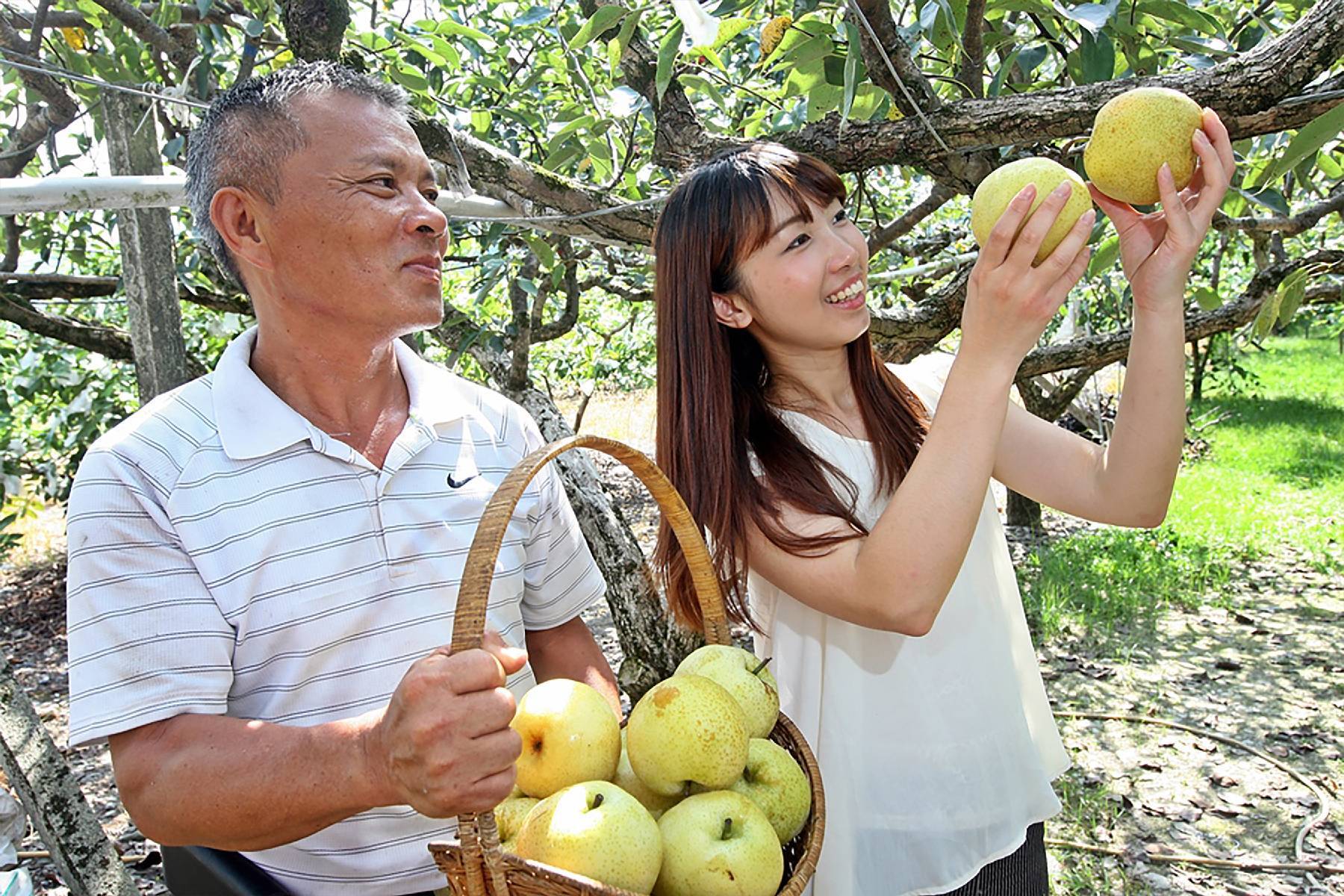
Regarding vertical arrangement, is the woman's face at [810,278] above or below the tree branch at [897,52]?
below

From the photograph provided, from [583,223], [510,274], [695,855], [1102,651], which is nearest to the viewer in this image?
[695,855]

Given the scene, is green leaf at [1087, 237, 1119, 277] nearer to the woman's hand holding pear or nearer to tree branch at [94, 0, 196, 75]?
the woman's hand holding pear

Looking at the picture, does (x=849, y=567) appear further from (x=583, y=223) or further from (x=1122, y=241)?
(x=583, y=223)

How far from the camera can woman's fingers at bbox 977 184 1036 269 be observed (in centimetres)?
122

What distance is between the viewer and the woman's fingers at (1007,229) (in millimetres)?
1221

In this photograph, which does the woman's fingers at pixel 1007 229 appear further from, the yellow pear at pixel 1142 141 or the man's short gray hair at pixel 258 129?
the man's short gray hair at pixel 258 129

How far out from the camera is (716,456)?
149cm

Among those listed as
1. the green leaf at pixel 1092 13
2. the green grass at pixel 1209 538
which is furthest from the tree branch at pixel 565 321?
the green leaf at pixel 1092 13

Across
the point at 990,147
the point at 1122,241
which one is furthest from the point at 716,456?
the point at 990,147

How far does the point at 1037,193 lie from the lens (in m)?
1.35

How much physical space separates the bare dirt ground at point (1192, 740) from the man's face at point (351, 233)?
2.31m

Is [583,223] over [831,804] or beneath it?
over

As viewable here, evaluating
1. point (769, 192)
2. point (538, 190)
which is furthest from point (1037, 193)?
point (538, 190)

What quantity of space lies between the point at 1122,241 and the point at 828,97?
57 centimetres
